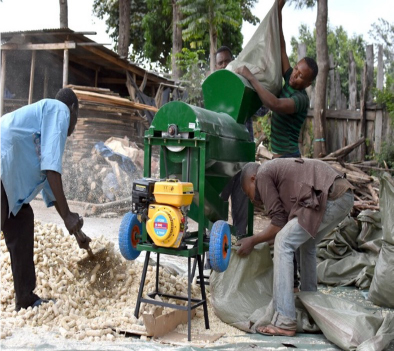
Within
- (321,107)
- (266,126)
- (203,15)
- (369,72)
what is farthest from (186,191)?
(203,15)

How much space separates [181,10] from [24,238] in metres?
16.7

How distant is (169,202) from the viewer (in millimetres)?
2992

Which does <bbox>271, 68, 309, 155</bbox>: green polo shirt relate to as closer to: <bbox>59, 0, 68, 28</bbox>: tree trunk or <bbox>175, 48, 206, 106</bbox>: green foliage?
<bbox>175, 48, 206, 106</bbox>: green foliage

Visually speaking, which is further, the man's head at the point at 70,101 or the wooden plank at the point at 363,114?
the wooden plank at the point at 363,114

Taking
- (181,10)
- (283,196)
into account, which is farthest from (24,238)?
(181,10)

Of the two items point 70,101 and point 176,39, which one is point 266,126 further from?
point 176,39

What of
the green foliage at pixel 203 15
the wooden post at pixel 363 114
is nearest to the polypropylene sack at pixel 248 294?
the wooden post at pixel 363 114

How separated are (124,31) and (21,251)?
1460 cm

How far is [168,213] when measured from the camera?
2.97 metres

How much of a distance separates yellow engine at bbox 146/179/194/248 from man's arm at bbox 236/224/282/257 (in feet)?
2.05

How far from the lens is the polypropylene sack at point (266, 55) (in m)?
4.07

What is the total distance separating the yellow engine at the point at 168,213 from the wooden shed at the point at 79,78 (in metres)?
7.54

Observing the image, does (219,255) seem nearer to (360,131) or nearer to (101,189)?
(101,189)

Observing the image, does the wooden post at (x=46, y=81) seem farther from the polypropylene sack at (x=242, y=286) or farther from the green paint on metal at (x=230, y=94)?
the polypropylene sack at (x=242, y=286)
